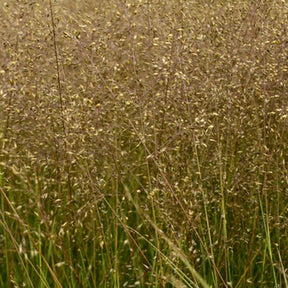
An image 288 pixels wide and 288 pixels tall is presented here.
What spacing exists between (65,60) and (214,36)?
2.63 ft

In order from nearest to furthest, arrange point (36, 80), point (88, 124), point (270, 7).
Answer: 1. point (88, 124)
2. point (36, 80)
3. point (270, 7)

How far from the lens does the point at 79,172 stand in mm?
2352

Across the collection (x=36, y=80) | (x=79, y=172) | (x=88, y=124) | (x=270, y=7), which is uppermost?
(x=270, y=7)

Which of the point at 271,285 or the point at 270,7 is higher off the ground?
the point at 270,7

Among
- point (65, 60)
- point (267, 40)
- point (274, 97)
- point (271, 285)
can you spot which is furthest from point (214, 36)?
point (271, 285)

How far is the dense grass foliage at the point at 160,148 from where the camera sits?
2.26m

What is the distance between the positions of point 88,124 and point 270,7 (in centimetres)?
118

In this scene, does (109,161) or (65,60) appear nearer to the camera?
(109,161)

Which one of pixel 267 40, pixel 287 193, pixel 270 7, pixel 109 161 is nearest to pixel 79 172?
pixel 109 161

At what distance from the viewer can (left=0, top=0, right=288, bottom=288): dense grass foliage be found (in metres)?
2.26

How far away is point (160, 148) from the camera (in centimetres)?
226

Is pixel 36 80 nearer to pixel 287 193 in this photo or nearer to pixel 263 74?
pixel 263 74

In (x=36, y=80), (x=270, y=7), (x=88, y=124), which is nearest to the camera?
(x=88, y=124)

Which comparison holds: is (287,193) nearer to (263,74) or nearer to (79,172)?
(263,74)
